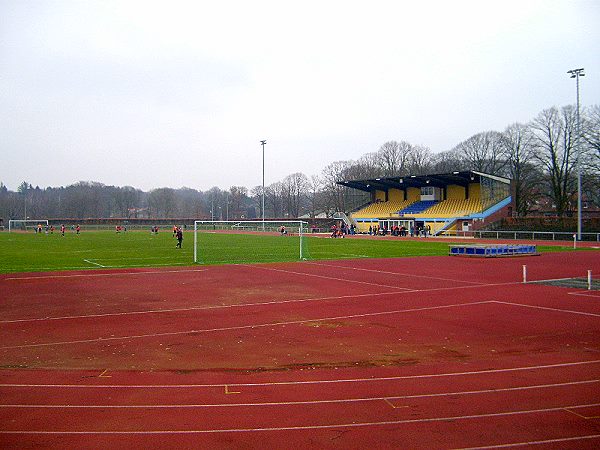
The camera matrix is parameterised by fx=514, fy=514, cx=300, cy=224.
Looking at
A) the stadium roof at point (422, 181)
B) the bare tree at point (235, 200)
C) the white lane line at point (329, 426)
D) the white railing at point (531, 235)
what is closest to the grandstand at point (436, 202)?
the stadium roof at point (422, 181)

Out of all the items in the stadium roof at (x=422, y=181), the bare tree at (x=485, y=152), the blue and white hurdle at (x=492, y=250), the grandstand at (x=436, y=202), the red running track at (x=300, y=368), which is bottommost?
the red running track at (x=300, y=368)

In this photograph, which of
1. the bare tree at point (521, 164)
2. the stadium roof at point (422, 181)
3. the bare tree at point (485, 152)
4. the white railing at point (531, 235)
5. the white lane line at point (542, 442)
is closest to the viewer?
the white lane line at point (542, 442)

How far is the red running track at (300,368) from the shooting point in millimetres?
6277

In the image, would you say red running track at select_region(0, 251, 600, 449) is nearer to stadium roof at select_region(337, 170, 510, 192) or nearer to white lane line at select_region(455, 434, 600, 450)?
white lane line at select_region(455, 434, 600, 450)

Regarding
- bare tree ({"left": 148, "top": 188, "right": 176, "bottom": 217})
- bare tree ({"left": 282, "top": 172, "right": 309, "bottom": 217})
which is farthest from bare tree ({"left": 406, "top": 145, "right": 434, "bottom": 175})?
bare tree ({"left": 148, "top": 188, "right": 176, "bottom": 217})

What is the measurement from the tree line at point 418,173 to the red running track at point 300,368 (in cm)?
3679

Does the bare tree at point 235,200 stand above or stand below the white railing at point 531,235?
above

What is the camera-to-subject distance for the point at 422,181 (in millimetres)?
74250

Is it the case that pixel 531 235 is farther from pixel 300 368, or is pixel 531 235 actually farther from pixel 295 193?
pixel 295 193

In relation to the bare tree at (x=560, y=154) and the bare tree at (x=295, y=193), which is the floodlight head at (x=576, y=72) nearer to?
the bare tree at (x=560, y=154)

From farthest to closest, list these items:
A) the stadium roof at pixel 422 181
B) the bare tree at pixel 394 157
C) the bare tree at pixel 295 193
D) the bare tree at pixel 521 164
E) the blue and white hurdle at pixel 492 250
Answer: the bare tree at pixel 295 193
the bare tree at pixel 394 157
the bare tree at pixel 521 164
the stadium roof at pixel 422 181
the blue and white hurdle at pixel 492 250

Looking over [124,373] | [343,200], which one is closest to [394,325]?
[124,373]

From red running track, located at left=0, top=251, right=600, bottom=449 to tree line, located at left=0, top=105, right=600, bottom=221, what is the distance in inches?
1448

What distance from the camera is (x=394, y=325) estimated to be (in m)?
13.0
